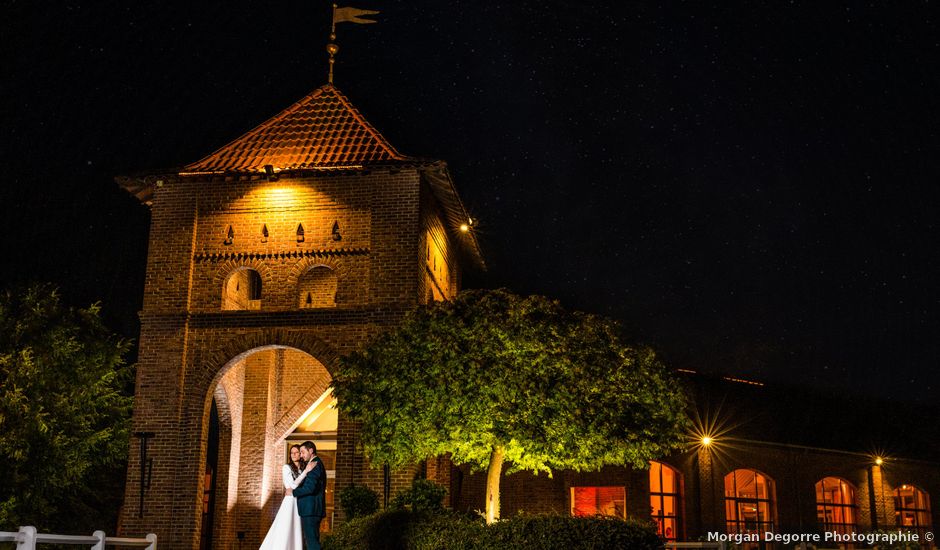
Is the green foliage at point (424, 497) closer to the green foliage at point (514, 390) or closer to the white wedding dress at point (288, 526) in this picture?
the green foliage at point (514, 390)

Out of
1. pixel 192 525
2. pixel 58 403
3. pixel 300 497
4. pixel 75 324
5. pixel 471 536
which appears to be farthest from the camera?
pixel 75 324

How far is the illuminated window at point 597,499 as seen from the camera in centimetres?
2739

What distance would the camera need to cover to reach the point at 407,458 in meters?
19.3

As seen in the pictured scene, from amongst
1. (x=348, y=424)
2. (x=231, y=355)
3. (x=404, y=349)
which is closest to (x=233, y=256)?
(x=231, y=355)

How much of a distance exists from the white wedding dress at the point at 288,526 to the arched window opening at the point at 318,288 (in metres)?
15.3

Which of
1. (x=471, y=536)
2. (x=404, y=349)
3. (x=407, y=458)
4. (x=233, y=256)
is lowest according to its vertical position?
(x=471, y=536)

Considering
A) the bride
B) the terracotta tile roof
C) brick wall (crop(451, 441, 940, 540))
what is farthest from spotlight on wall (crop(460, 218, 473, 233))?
the bride

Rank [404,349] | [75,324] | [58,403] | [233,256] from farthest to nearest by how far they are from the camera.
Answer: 1. [75,324]
2. [58,403]
3. [233,256]
4. [404,349]

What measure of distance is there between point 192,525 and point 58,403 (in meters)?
11.3

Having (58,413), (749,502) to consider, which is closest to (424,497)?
(749,502)

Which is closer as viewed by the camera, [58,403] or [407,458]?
[407,458]

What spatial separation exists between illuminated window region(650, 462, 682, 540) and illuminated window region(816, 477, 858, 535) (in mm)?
5714

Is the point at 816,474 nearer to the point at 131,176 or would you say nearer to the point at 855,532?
the point at 855,532

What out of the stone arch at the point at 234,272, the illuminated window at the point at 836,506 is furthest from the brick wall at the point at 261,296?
the illuminated window at the point at 836,506
